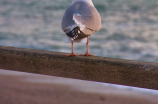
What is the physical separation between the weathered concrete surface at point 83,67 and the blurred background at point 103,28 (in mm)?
5545

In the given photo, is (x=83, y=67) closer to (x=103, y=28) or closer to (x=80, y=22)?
(x=80, y=22)

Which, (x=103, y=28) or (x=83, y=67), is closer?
(x=83, y=67)

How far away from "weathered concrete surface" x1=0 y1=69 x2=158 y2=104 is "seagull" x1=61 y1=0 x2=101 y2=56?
1839 mm

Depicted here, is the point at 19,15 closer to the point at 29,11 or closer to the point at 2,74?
the point at 29,11

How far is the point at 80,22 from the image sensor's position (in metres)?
2.28

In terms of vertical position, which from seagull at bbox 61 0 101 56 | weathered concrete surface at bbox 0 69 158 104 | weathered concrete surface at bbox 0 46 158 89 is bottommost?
weathered concrete surface at bbox 0 69 158 104

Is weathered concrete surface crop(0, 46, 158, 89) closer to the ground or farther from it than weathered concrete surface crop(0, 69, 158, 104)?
farther from it

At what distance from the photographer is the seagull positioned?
7.47 feet

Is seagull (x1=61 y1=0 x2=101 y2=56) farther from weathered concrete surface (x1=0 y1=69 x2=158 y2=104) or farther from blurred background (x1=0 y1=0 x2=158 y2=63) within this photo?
blurred background (x1=0 y1=0 x2=158 y2=63)

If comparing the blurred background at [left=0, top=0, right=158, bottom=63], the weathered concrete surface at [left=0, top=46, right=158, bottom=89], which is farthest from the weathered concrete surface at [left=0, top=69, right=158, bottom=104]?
the blurred background at [left=0, top=0, right=158, bottom=63]

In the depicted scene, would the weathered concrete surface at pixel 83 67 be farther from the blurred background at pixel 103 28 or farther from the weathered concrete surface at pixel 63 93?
the blurred background at pixel 103 28

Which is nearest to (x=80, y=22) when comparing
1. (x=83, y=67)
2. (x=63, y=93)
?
(x=83, y=67)

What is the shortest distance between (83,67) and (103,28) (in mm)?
8757

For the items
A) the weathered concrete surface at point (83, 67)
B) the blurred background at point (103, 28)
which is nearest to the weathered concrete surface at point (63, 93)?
the weathered concrete surface at point (83, 67)
